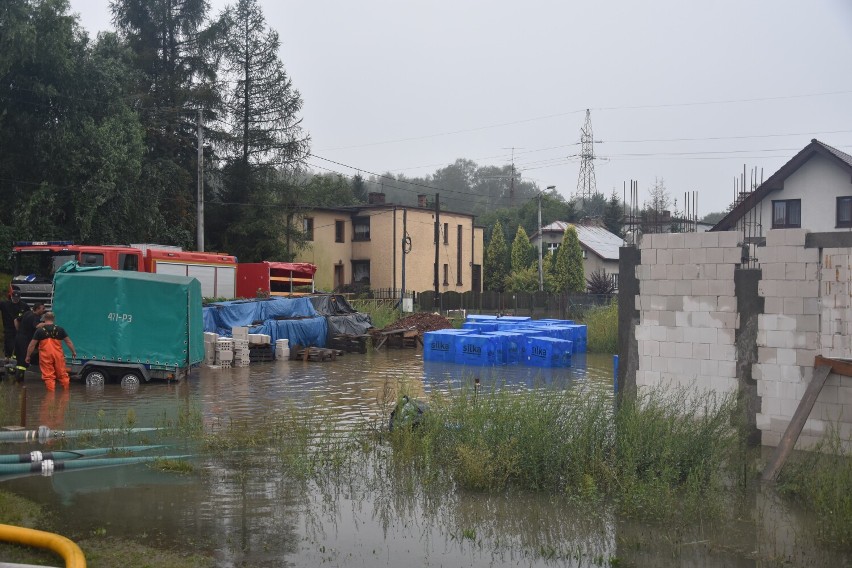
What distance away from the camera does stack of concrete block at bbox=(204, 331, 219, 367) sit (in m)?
24.3

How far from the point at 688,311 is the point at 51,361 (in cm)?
1272

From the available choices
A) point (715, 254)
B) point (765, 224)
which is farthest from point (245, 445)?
point (765, 224)

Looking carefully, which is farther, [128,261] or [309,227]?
[309,227]

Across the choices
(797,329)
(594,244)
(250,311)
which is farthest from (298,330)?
(594,244)

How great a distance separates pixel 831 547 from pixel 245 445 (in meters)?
7.90

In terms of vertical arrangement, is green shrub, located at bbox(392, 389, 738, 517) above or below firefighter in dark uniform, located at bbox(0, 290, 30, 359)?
below

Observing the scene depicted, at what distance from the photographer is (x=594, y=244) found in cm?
6581

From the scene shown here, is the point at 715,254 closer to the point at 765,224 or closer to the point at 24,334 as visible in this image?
the point at 24,334

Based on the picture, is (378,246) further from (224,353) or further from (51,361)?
(51,361)

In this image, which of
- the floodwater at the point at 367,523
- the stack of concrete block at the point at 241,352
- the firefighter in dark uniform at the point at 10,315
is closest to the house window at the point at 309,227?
the stack of concrete block at the point at 241,352

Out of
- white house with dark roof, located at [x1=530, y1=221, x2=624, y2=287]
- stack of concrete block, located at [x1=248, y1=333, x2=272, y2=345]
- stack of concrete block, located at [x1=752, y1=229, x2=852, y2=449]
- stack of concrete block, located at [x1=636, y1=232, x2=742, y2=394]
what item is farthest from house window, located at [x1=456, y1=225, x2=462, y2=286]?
stack of concrete block, located at [x1=752, y1=229, x2=852, y2=449]

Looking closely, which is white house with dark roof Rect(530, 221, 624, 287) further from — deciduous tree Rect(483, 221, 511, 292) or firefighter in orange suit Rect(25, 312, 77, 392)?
firefighter in orange suit Rect(25, 312, 77, 392)

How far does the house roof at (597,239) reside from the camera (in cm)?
6388

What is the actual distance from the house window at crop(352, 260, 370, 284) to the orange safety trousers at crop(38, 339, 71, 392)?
38793mm
